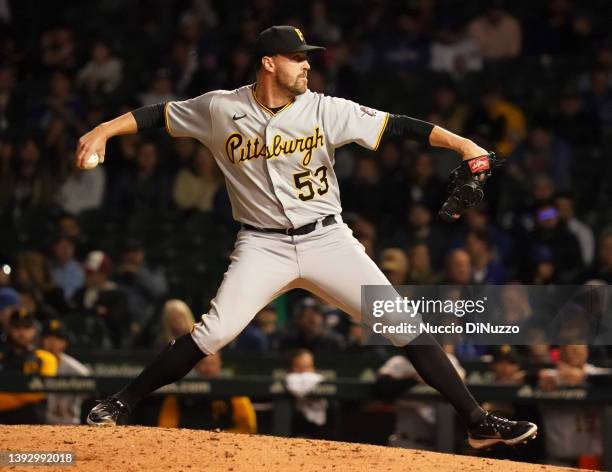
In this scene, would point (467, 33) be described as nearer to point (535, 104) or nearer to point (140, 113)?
point (535, 104)

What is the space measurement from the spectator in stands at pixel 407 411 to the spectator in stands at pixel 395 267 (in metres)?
1.14

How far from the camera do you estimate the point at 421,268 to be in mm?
10125

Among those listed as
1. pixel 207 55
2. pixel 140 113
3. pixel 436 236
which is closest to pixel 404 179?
pixel 436 236

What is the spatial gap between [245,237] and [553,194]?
18.2 ft

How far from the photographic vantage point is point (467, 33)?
42.4 feet

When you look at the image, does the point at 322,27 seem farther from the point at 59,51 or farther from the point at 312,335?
the point at 312,335

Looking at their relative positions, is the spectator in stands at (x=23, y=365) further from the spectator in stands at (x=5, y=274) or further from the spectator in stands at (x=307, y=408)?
the spectator in stands at (x=307, y=408)

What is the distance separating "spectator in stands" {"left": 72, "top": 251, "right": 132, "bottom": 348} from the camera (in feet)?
34.3

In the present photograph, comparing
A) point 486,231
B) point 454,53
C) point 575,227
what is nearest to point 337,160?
point 486,231

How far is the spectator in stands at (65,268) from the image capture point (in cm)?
1117

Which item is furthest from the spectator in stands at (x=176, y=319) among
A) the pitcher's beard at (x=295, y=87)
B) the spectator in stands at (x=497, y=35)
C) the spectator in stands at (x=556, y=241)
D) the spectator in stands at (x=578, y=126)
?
the spectator in stands at (x=497, y=35)

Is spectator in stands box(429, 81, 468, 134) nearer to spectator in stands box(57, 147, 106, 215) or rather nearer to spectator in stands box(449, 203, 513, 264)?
spectator in stands box(449, 203, 513, 264)

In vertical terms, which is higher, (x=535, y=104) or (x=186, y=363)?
(x=535, y=104)

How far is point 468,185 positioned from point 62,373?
417 centimetres
